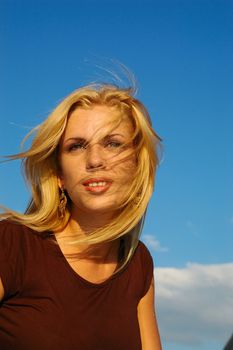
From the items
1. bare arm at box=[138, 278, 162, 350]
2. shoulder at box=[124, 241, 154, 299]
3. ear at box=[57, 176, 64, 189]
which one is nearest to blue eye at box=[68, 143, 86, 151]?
ear at box=[57, 176, 64, 189]

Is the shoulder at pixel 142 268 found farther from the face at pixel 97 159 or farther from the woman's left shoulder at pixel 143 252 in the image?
the face at pixel 97 159

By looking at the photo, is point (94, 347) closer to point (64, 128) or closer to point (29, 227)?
point (29, 227)

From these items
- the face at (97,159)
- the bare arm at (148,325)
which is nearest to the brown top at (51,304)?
the bare arm at (148,325)

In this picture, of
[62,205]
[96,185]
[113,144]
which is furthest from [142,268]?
[113,144]

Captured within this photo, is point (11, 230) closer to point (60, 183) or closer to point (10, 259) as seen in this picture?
point (10, 259)

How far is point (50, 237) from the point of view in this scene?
4.59 meters

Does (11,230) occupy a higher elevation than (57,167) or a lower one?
lower

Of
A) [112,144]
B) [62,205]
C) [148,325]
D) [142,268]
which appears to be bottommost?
[148,325]

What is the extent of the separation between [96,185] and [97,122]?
1.48ft

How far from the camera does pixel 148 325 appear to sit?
486 centimetres

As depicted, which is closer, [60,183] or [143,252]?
[60,183]

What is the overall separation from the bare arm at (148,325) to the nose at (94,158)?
1207 mm

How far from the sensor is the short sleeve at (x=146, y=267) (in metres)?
4.96

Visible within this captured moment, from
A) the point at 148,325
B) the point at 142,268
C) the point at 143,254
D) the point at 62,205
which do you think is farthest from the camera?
the point at 143,254
